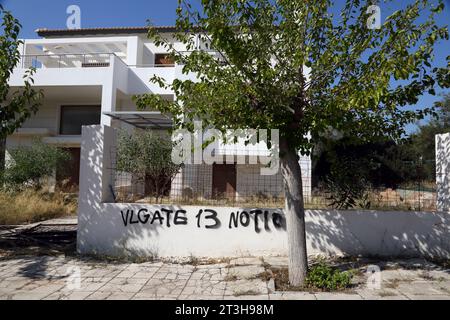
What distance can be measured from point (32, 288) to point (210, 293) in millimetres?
2325

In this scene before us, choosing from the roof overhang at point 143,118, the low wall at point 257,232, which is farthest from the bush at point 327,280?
the roof overhang at point 143,118

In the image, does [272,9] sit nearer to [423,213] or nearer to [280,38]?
[280,38]

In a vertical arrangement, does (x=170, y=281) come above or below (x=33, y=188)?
below

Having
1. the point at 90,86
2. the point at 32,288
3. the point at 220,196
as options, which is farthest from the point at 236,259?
the point at 90,86

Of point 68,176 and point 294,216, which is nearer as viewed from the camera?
point 294,216

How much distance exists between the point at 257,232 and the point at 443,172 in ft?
11.8

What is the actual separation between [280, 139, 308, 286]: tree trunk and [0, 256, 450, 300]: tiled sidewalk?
0.37 m

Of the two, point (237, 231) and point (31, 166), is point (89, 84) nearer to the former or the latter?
point (31, 166)

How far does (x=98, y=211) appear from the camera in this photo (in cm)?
596

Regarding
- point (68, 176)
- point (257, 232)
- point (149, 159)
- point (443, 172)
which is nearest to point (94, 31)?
point (68, 176)

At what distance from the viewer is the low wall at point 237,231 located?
229 inches

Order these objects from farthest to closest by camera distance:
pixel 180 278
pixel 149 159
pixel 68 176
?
pixel 68 176 < pixel 149 159 < pixel 180 278

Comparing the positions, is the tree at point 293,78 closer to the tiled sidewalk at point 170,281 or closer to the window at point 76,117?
→ the tiled sidewalk at point 170,281

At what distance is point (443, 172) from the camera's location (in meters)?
6.14
